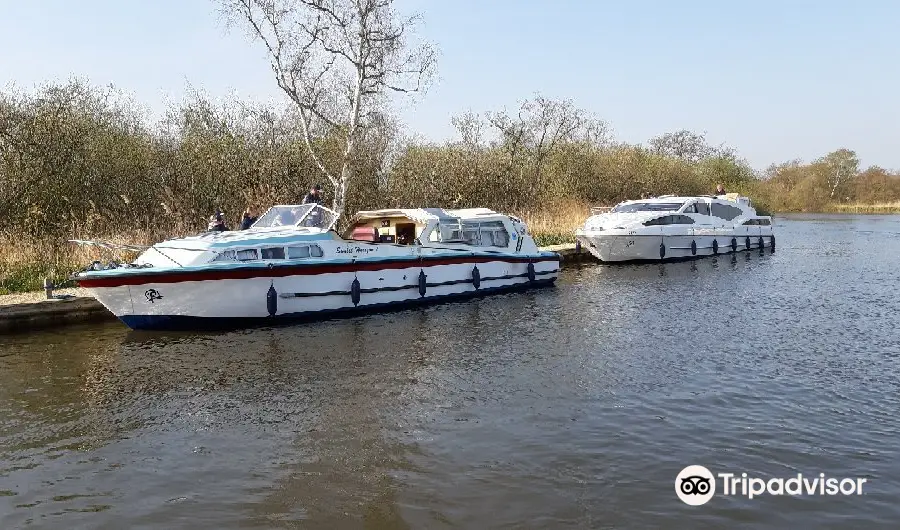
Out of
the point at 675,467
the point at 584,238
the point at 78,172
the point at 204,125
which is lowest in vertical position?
the point at 675,467

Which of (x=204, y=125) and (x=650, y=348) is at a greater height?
(x=204, y=125)

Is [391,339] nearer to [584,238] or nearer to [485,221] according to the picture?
[485,221]

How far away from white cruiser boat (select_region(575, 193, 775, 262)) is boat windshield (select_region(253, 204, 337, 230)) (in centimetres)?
1377

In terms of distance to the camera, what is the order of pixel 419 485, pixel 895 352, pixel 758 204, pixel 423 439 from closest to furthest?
pixel 419 485, pixel 423 439, pixel 895 352, pixel 758 204

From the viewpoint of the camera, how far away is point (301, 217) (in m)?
16.4

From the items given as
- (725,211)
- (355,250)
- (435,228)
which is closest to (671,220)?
(725,211)

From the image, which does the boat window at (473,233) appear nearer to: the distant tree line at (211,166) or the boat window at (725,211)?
the distant tree line at (211,166)

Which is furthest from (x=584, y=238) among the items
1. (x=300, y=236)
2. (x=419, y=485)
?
(x=419, y=485)

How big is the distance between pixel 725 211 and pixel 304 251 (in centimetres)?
2341

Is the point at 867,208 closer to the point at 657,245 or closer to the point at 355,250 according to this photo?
the point at 657,245

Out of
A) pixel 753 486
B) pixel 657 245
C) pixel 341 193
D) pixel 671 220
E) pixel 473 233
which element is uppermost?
pixel 341 193

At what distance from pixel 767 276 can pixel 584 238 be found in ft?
23.3

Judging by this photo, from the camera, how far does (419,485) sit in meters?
6.84

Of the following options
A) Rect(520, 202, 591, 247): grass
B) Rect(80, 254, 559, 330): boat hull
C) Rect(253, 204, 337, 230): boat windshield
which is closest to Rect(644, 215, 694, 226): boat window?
Rect(520, 202, 591, 247): grass
